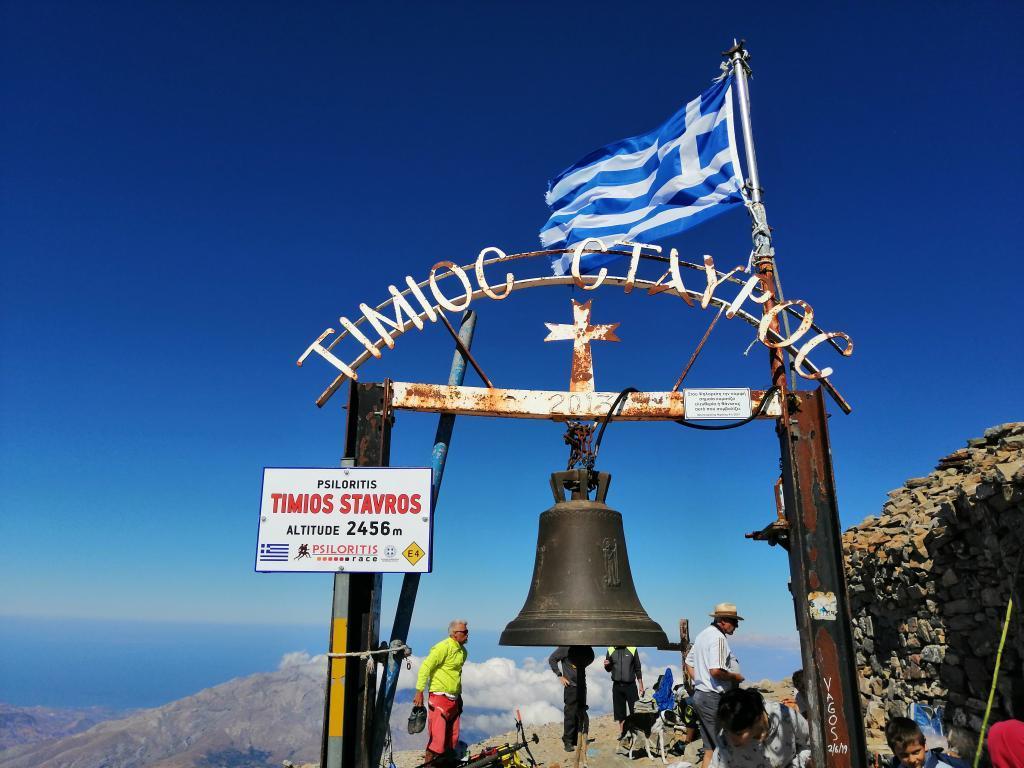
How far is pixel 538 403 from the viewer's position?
237 inches

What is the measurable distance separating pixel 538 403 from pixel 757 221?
11.3 feet

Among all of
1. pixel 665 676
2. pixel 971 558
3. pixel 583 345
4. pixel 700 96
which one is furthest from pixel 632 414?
pixel 665 676

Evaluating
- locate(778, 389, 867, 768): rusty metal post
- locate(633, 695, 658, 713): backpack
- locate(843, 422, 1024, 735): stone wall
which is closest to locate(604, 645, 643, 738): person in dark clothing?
locate(633, 695, 658, 713): backpack

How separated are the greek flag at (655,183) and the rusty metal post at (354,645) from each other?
301 centimetres

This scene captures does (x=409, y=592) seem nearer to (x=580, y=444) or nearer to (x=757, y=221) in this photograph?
(x=580, y=444)

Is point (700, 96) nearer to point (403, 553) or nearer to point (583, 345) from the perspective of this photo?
point (583, 345)

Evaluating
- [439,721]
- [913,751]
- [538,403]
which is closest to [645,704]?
[439,721]

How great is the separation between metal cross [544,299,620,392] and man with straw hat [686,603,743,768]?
2.84 m

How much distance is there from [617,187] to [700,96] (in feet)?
5.10

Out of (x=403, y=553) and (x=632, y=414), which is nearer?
(x=403, y=553)

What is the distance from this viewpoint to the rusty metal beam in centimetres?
598

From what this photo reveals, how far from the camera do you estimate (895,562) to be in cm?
1081

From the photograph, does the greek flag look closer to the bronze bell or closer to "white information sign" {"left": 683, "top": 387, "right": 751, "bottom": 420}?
"white information sign" {"left": 683, "top": 387, "right": 751, "bottom": 420}

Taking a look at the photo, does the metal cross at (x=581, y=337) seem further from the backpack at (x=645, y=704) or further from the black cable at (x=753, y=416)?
the backpack at (x=645, y=704)
